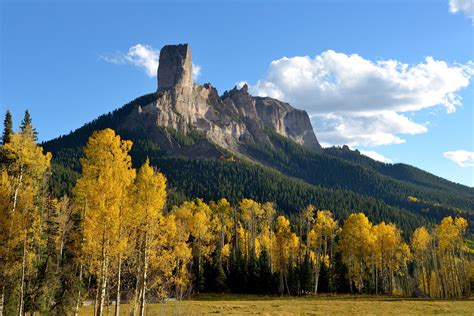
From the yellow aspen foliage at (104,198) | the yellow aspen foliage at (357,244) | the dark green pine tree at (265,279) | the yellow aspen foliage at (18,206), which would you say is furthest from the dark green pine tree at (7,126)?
the yellow aspen foliage at (357,244)

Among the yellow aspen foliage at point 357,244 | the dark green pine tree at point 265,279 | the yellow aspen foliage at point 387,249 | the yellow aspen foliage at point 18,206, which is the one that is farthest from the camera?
the dark green pine tree at point 265,279

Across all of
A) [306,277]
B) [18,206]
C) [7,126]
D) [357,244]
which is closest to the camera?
[18,206]

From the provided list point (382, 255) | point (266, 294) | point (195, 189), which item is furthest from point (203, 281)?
point (195, 189)

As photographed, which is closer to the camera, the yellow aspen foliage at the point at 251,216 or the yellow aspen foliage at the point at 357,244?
the yellow aspen foliage at the point at 357,244

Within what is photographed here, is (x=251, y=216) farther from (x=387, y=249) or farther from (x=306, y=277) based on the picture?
(x=387, y=249)

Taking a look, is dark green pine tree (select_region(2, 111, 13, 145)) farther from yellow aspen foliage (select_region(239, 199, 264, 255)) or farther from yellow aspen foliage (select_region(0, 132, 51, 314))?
yellow aspen foliage (select_region(239, 199, 264, 255))

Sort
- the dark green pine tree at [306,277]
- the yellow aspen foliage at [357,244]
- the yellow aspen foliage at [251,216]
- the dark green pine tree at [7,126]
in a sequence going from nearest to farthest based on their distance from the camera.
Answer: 1. the dark green pine tree at [7,126]
2. the dark green pine tree at [306,277]
3. the yellow aspen foliage at [357,244]
4. the yellow aspen foliage at [251,216]

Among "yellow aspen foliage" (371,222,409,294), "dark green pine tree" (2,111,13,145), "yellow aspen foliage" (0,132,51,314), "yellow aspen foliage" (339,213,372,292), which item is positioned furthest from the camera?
"yellow aspen foliage" (339,213,372,292)

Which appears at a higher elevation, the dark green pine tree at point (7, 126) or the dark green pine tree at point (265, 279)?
the dark green pine tree at point (7, 126)

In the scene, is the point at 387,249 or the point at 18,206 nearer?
the point at 18,206

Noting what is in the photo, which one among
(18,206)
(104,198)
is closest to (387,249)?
(104,198)

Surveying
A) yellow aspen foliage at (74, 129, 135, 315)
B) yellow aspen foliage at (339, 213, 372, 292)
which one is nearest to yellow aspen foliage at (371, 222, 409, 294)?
yellow aspen foliage at (339, 213, 372, 292)

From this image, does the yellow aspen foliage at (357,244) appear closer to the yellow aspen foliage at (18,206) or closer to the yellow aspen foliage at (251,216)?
the yellow aspen foliage at (251,216)

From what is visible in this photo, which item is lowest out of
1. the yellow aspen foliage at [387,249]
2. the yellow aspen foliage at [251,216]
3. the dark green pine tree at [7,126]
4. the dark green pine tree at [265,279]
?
the dark green pine tree at [265,279]
